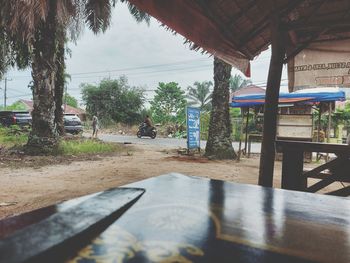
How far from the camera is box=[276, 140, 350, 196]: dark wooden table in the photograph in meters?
3.32

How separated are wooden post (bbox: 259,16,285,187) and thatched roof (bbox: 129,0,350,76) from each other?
15 centimetres

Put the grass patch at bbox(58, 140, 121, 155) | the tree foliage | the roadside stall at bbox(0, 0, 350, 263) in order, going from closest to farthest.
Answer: the roadside stall at bbox(0, 0, 350, 263), the grass patch at bbox(58, 140, 121, 155), the tree foliage

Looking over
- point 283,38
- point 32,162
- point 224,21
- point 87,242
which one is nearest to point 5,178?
point 32,162

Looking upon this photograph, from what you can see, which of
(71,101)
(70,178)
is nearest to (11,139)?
(70,178)

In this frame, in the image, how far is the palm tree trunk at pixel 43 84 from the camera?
10016 mm

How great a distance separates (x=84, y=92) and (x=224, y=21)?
35.8 m

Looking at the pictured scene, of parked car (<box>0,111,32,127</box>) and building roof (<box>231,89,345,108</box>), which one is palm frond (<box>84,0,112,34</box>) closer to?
building roof (<box>231,89,345,108</box>)

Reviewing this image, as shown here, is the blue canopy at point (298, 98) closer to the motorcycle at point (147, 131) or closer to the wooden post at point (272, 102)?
the wooden post at point (272, 102)

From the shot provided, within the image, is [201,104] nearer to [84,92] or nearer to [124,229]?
[84,92]

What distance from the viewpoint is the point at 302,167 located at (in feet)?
11.5

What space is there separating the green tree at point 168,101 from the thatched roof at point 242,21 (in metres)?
32.9

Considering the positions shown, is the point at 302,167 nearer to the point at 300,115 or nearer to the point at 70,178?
the point at 70,178

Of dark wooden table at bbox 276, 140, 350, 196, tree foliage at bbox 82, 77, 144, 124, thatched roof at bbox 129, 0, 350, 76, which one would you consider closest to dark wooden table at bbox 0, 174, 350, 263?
thatched roof at bbox 129, 0, 350, 76

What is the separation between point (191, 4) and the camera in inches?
111
